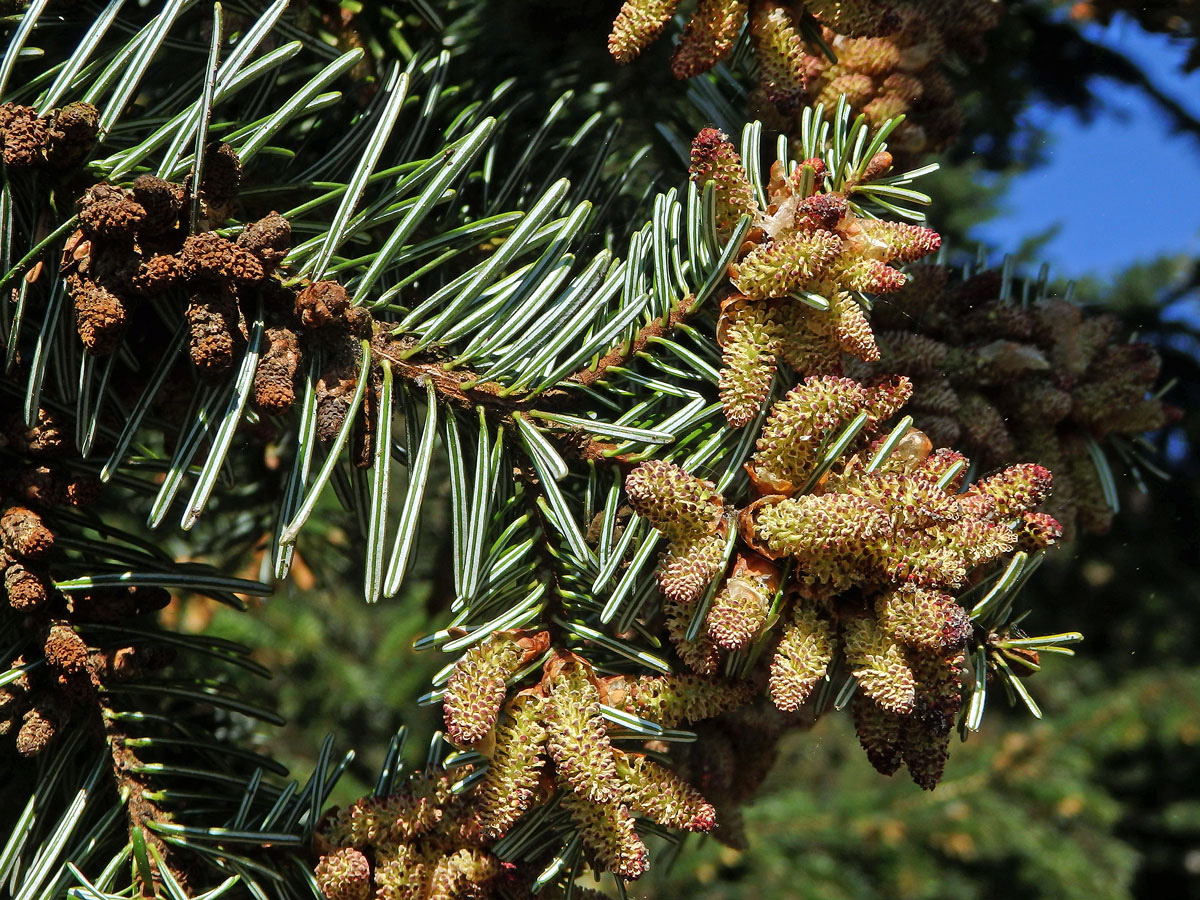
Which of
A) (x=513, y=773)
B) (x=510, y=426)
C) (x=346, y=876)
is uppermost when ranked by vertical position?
(x=510, y=426)

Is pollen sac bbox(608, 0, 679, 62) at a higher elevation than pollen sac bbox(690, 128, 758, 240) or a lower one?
higher

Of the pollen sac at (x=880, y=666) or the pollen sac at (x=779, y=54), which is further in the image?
the pollen sac at (x=779, y=54)

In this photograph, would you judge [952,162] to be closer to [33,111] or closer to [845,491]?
[845,491]

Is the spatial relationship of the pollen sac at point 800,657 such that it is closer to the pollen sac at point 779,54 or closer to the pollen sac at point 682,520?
the pollen sac at point 682,520

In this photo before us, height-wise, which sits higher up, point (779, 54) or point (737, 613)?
point (779, 54)

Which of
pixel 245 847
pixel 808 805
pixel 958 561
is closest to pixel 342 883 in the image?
pixel 245 847

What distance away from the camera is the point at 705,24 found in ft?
2.00

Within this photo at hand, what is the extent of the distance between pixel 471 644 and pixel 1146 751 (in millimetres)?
2598

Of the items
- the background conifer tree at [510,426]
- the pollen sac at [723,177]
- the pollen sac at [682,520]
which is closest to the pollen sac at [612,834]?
the background conifer tree at [510,426]

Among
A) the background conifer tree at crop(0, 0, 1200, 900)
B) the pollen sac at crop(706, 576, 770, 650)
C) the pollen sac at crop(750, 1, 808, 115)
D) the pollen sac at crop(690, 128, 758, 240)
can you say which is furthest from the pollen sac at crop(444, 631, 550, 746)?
the pollen sac at crop(750, 1, 808, 115)

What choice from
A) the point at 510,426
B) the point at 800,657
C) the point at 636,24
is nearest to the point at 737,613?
the point at 800,657

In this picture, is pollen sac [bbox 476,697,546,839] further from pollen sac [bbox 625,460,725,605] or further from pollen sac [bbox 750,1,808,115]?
pollen sac [bbox 750,1,808,115]

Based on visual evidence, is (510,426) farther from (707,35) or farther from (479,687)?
(707,35)

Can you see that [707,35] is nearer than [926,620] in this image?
No
